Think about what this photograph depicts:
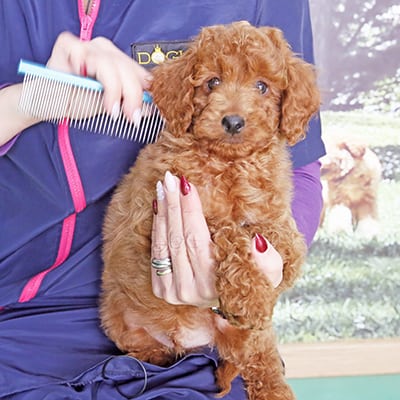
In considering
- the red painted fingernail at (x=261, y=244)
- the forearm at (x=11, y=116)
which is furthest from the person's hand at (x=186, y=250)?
the forearm at (x=11, y=116)

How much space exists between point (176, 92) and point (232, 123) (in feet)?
0.45

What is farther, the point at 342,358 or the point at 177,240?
the point at 342,358

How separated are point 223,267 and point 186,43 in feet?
1.67

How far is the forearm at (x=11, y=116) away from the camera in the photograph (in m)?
1.45

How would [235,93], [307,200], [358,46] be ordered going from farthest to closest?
[358,46] < [307,200] < [235,93]

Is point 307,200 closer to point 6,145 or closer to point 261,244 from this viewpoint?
point 261,244

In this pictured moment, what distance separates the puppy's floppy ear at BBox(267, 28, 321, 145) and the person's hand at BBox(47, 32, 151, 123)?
1.00ft

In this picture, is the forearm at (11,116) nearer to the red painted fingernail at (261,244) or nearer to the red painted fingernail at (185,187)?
the red painted fingernail at (185,187)

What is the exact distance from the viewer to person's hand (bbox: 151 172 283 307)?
1344 millimetres

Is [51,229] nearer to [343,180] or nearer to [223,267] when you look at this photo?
[223,267]

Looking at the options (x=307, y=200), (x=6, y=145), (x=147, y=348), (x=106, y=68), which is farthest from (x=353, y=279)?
(x=106, y=68)

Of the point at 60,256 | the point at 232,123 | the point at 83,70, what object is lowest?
the point at 60,256

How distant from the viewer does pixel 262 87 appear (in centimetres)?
144

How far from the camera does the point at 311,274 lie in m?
2.84
